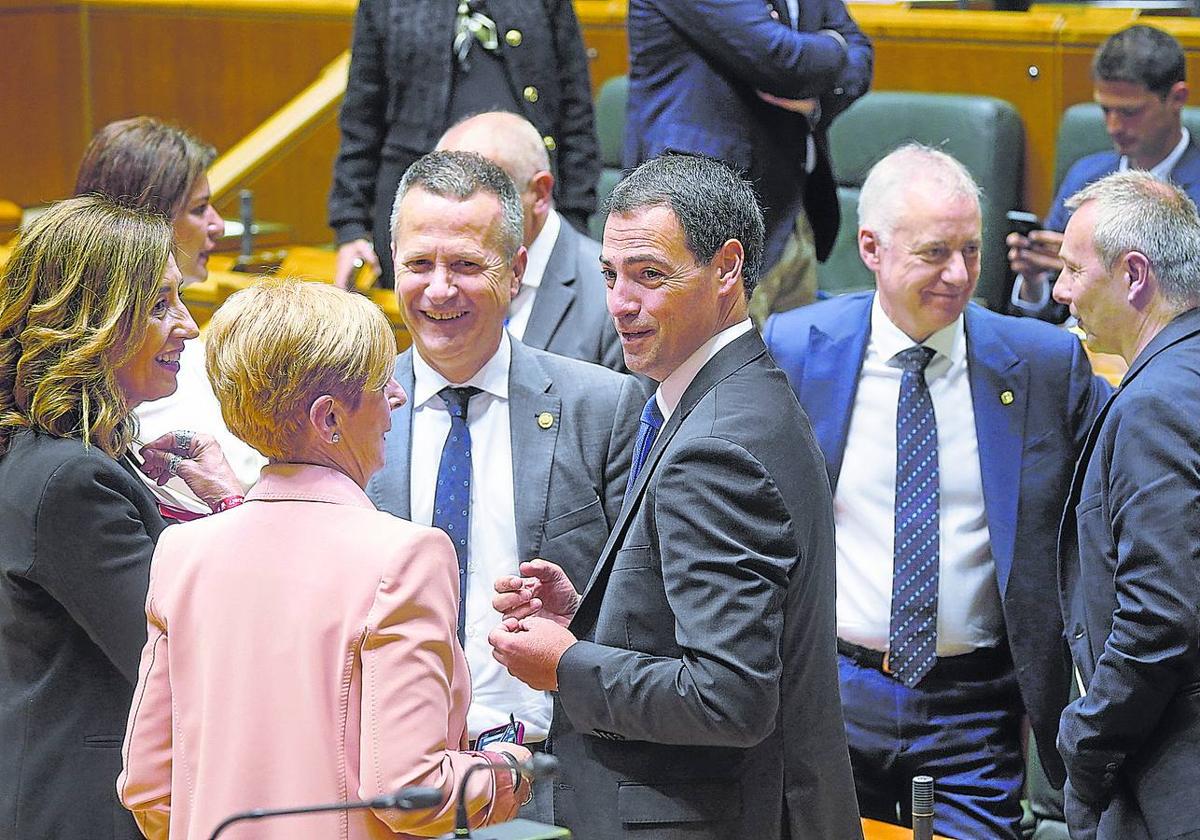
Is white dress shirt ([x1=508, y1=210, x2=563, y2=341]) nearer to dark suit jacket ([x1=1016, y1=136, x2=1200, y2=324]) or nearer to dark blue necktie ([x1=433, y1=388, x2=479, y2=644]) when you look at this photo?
dark blue necktie ([x1=433, y1=388, x2=479, y2=644])

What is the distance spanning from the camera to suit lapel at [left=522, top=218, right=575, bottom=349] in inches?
143

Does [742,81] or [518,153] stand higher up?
[742,81]

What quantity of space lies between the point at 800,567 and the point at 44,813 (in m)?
1.17

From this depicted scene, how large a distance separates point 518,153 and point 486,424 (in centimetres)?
93

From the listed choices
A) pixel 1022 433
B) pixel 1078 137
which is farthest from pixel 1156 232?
pixel 1078 137

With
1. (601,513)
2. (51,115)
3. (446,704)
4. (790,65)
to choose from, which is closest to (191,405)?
(601,513)

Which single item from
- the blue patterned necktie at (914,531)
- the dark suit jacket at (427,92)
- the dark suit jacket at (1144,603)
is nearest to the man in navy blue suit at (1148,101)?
the dark suit jacket at (427,92)

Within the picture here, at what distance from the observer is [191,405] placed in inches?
127

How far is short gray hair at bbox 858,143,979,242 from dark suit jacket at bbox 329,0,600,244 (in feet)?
3.73

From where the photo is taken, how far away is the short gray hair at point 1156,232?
3031 millimetres

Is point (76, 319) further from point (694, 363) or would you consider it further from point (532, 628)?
point (694, 363)

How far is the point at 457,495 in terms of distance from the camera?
294 centimetres

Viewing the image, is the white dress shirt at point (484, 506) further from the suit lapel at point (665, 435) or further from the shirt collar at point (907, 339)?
the shirt collar at point (907, 339)

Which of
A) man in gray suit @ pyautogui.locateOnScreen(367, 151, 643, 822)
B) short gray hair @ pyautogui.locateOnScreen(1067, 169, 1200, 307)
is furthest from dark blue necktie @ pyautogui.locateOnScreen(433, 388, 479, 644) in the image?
short gray hair @ pyautogui.locateOnScreen(1067, 169, 1200, 307)
